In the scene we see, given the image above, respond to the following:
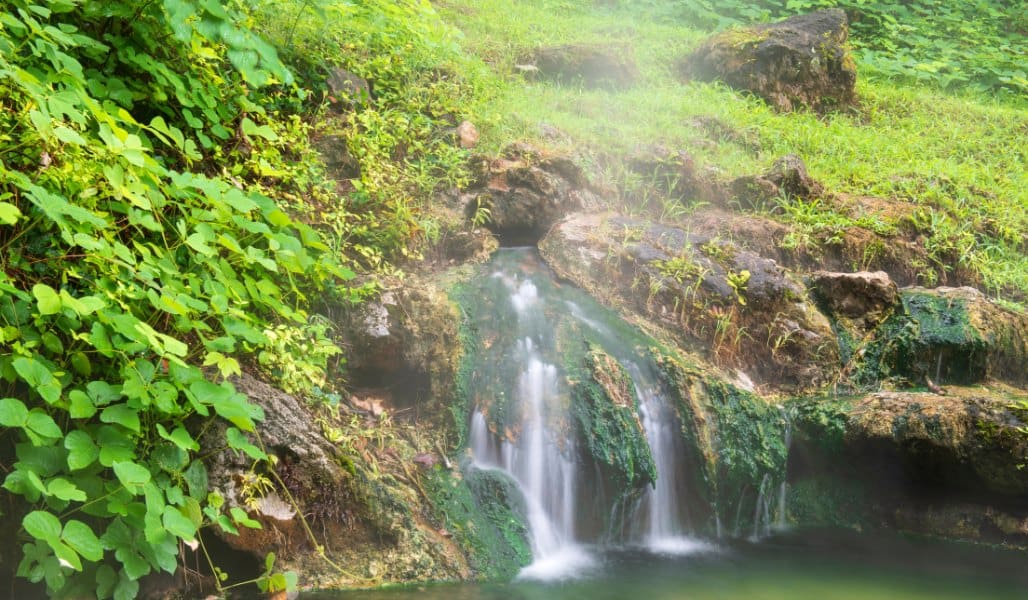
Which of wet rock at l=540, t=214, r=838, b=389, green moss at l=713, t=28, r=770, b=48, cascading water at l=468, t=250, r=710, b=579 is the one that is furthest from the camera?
→ green moss at l=713, t=28, r=770, b=48

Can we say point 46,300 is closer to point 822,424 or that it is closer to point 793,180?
point 822,424

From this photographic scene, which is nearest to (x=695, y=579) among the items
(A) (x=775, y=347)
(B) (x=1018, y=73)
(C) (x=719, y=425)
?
(C) (x=719, y=425)

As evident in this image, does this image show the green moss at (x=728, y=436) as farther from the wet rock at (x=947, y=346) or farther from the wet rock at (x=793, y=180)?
the wet rock at (x=793, y=180)

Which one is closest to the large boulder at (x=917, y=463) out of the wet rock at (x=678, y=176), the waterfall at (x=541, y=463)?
the waterfall at (x=541, y=463)

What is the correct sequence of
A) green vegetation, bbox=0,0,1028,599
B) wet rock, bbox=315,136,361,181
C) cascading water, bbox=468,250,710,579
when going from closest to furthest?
green vegetation, bbox=0,0,1028,599
cascading water, bbox=468,250,710,579
wet rock, bbox=315,136,361,181

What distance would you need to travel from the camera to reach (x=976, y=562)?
473 cm

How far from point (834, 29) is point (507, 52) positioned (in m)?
4.79

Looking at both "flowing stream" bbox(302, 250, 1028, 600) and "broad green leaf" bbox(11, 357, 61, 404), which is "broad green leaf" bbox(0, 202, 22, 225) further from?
"flowing stream" bbox(302, 250, 1028, 600)

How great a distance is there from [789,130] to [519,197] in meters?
4.44

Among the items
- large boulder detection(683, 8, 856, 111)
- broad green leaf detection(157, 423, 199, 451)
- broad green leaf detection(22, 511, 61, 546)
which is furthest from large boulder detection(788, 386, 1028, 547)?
large boulder detection(683, 8, 856, 111)

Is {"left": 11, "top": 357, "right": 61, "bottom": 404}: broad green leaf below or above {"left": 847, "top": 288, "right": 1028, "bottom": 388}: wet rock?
above

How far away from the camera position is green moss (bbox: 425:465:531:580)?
4031mm

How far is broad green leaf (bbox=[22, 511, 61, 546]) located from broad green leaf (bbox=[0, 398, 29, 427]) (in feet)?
1.00

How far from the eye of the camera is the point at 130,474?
2424 millimetres
